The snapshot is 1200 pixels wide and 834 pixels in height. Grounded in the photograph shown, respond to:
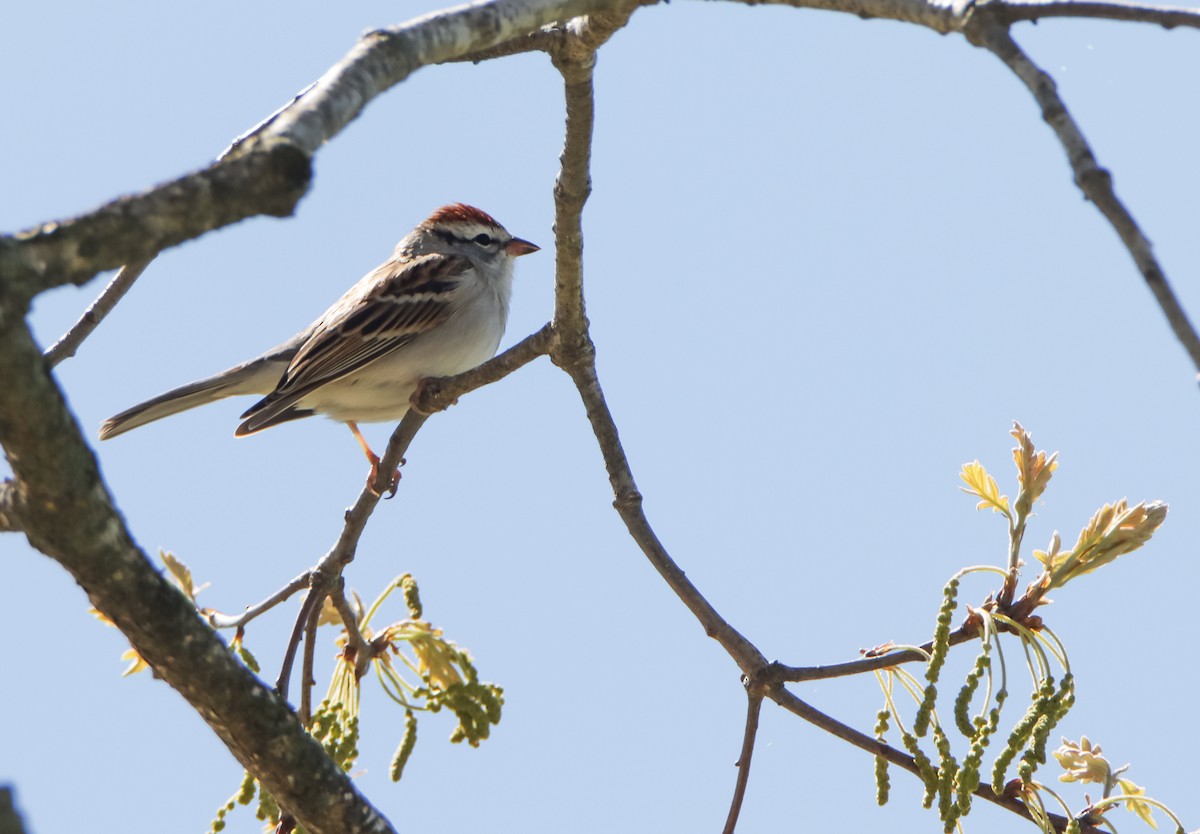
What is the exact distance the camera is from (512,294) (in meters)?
7.37

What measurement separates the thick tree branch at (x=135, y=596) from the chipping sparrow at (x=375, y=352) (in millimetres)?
3900

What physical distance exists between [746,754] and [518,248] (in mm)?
4608

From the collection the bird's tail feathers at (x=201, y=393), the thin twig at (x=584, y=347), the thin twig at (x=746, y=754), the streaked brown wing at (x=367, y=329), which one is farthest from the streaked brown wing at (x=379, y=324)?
the thin twig at (x=746, y=754)

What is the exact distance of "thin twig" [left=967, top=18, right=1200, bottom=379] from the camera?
1340 mm

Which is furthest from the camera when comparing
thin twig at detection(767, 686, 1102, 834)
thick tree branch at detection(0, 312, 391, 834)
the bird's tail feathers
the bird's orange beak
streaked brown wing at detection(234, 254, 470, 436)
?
the bird's orange beak

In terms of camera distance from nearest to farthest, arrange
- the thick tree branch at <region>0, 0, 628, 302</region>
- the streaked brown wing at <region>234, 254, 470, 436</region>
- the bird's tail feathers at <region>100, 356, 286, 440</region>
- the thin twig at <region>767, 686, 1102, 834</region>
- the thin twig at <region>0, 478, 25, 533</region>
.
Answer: the thick tree branch at <region>0, 0, 628, 302</region>
the thin twig at <region>0, 478, 25, 533</region>
the thin twig at <region>767, 686, 1102, 834</region>
the bird's tail feathers at <region>100, 356, 286, 440</region>
the streaked brown wing at <region>234, 254, 470, 436</region>

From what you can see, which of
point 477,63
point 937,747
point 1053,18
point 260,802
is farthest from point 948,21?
point 260,802

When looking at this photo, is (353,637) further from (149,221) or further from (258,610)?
(149,221)

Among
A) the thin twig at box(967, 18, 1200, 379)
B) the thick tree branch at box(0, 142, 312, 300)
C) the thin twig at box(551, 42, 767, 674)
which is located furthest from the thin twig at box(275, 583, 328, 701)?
the thin twig at box(967, 18, 1200, 379)

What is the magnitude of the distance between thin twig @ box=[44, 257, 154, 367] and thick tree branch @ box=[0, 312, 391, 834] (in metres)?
1.78

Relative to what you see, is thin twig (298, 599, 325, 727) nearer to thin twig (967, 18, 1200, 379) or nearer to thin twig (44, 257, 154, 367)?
thin twig (44, 257, 154, 367)

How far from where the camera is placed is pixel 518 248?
292 inches

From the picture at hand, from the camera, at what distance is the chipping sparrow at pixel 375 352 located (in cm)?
627

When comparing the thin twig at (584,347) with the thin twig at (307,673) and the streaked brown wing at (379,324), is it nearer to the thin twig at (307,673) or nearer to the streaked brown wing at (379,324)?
the thin twig at (307,673)
